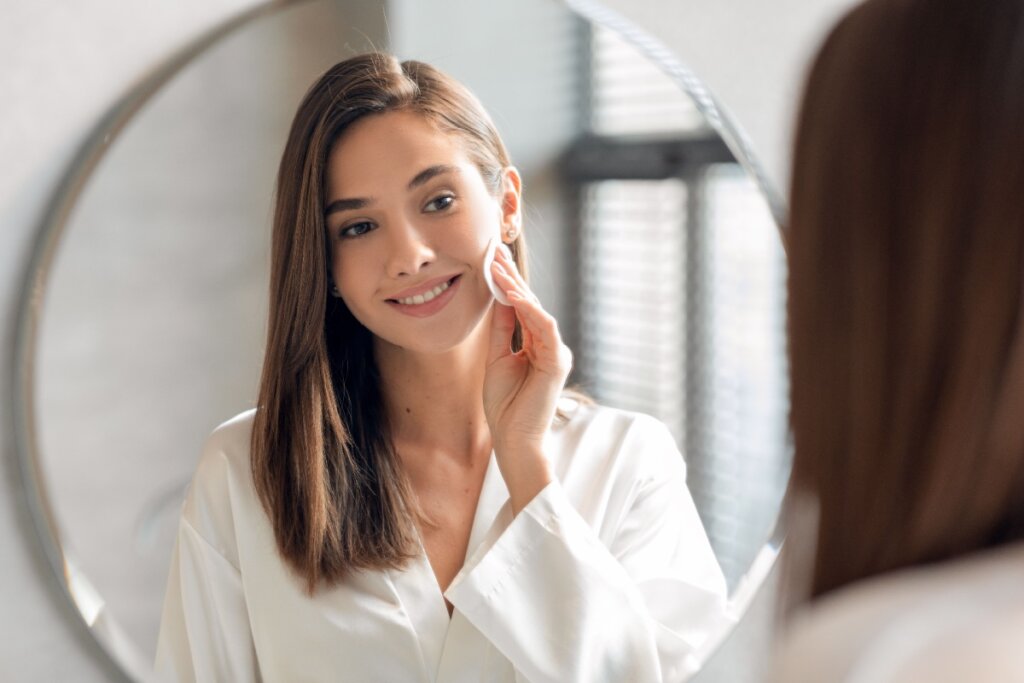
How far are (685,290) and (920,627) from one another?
389mm

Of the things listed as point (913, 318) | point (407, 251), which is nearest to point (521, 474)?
point (407, 251)

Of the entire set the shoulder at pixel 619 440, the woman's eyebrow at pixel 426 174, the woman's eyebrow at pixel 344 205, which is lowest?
the shoulder at pixel 619 440

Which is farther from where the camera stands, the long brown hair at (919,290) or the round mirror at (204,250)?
the round mirror at (204,250)

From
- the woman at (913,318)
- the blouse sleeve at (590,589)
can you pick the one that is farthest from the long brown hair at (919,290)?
the blouse sleeve at (590,589)

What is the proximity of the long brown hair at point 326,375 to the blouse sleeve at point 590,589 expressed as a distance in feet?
0.22

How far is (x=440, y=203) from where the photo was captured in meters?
0.66

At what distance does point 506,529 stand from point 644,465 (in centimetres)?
12

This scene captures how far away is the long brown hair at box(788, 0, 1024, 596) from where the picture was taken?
49 centimetres

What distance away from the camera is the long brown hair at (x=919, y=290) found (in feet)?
1.60

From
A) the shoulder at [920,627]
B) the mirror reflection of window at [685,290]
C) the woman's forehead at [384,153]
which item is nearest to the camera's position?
the shoulder at [920,627]

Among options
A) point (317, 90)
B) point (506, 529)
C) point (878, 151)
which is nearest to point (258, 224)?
point (317, 90)

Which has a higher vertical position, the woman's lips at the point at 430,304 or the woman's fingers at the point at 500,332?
the woman's lips at the point at 430,304

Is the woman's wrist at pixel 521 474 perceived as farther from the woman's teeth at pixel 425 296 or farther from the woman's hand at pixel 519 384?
the woman's teeth at pixel 425 296

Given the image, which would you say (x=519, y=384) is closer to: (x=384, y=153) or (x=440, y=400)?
(x=440, y=400)
